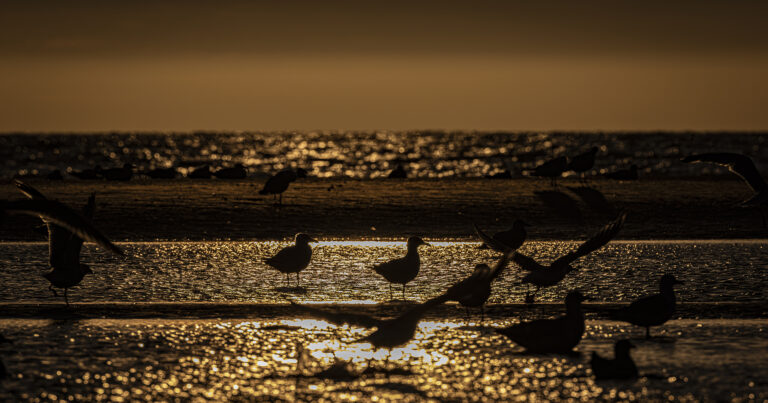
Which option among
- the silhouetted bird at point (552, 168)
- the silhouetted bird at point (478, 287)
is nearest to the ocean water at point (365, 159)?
the silhouetted bird at point (552, 168)

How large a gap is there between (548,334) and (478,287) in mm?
1276

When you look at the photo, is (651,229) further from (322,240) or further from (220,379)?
(220,379)

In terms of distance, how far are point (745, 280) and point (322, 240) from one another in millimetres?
8991

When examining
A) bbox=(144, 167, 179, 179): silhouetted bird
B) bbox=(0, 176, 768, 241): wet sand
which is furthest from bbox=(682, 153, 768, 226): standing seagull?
bbox=(144, 167, 179, 179): silhouetted bird

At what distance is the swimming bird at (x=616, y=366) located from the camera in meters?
9.32

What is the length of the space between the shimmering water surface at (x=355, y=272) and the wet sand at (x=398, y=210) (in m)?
2.39

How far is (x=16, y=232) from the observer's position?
22.0 m

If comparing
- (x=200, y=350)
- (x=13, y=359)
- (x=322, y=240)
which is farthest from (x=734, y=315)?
(x=322, y=240)

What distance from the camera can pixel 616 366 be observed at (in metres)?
9.40

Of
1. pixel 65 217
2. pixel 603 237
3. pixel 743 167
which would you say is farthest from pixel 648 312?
pixel 743 167

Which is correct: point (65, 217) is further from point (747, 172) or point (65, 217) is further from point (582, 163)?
point (582, 163)

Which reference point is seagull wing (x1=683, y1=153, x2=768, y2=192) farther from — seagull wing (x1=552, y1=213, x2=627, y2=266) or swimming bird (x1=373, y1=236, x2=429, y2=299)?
swimming bird (x1=373, y1=236, x2=429, y2=299)

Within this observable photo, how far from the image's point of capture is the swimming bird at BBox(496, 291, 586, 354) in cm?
1016

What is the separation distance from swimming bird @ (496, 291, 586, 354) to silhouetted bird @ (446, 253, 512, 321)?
560 mm
